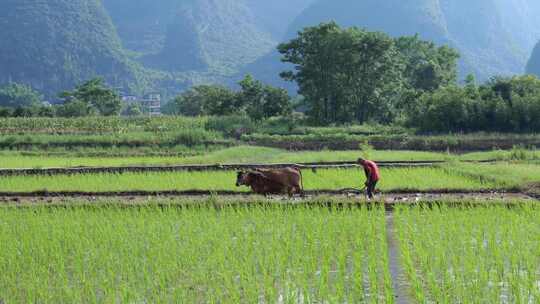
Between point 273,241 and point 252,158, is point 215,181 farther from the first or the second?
point 252,158

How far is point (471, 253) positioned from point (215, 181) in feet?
28.5

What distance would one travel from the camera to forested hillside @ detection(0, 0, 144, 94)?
384 feet

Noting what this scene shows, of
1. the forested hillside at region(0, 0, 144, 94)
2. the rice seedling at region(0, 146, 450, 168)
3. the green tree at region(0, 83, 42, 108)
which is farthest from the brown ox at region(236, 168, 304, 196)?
the forested hillside at region(0, 0, 144, 94)

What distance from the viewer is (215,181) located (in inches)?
652

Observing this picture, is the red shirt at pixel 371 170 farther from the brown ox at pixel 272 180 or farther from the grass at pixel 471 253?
the brown ox at pixel 272 180

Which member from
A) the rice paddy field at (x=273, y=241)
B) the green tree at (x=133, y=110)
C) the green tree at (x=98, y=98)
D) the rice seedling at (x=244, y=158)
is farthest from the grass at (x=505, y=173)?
the green tree at (x=133, y=110)

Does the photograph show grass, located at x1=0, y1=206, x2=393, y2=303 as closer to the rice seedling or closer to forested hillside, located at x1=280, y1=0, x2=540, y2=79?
the rice seedling

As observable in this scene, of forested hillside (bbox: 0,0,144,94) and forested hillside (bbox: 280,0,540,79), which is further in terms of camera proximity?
forested hillside (bbox: 280,0,540,79)

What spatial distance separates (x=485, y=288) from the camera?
7285 millimetres

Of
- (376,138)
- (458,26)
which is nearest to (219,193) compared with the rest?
(376,138)

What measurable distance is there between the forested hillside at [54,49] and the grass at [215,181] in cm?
10250

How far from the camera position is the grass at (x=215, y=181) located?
15.5 meters

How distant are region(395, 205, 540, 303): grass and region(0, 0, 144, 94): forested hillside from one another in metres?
111

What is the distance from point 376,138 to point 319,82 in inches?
508
